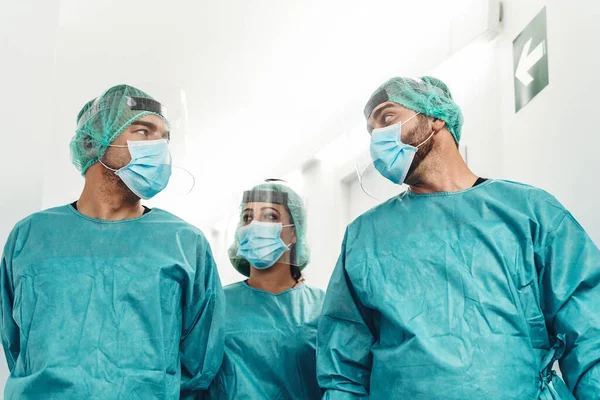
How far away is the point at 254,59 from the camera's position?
147 inches

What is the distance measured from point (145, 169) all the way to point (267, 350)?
0.72m

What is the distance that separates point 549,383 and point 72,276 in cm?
123

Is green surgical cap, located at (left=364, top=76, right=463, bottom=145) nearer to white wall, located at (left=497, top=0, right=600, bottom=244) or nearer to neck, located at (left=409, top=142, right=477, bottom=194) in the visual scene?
neck, located at (left=409, top=142, right=477, bottom=194)

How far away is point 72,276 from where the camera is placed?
181 centimetres

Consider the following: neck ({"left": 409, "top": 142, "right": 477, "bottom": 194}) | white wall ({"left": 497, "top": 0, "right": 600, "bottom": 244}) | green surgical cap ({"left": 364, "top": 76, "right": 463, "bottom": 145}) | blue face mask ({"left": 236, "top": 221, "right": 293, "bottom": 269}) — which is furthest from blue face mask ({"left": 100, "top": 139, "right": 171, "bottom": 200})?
white wall ({"left": 497, "top": 0, "right": 600, "bottom": 244})

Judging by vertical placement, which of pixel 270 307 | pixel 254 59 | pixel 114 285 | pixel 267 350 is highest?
pixel 254 59

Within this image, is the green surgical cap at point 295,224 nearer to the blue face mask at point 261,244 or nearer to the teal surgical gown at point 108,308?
the blue face mask at point 261,244

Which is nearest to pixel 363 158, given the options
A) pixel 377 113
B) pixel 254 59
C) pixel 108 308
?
pixel 377 113

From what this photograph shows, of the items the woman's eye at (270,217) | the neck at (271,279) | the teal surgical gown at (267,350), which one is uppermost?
the woman's eye at (270,217)

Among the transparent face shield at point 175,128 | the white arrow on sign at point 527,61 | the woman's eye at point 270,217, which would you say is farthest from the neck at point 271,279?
the white arrow on sign at point 527,61

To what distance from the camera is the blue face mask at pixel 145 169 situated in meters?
1.93

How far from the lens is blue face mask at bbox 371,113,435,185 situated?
188 centimetres

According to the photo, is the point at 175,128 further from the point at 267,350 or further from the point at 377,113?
the point at 267,350

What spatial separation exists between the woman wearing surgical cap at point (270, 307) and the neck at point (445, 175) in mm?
703
